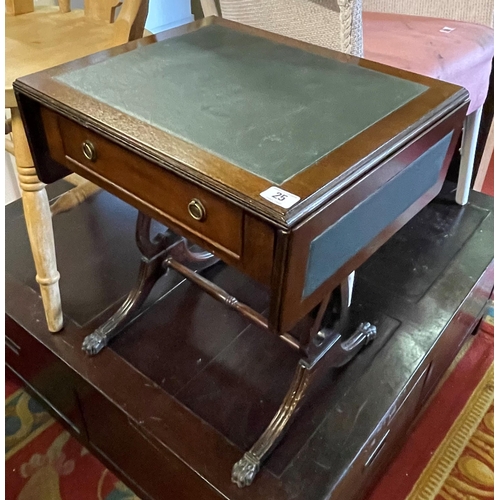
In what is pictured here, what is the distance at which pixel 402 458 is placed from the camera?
1.08 metres

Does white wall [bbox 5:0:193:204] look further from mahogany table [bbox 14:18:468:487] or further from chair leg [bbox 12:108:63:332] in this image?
mahogany table [bbox 14:18:468:487]

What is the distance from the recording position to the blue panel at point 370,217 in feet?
1.97

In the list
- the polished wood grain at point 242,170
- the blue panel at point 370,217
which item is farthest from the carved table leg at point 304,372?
the polished wood grain at point 242,170

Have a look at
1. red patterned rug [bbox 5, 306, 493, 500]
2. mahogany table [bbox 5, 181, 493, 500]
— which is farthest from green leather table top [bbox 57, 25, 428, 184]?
red patterned rug [bbox 5, 306, 493, 500]

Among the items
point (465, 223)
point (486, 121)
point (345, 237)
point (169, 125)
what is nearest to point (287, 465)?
point (345, 237)

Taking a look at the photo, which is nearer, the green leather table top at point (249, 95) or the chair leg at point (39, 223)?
the green leather table top at point (249, 95)

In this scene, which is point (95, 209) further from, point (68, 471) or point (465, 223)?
point (465, 223)

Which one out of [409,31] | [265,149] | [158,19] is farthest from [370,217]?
[158,19]

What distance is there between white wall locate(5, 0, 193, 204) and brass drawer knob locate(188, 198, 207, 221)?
3.26 feet

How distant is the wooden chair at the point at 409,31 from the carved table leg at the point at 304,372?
1.42 feet

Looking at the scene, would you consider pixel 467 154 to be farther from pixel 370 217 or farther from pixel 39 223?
pixel 39 223

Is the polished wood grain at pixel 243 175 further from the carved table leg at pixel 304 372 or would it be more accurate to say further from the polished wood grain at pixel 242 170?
the carved table leg at pixel 304 372

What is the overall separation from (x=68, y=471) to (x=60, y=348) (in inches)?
10.0

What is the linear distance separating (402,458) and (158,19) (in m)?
1.32
